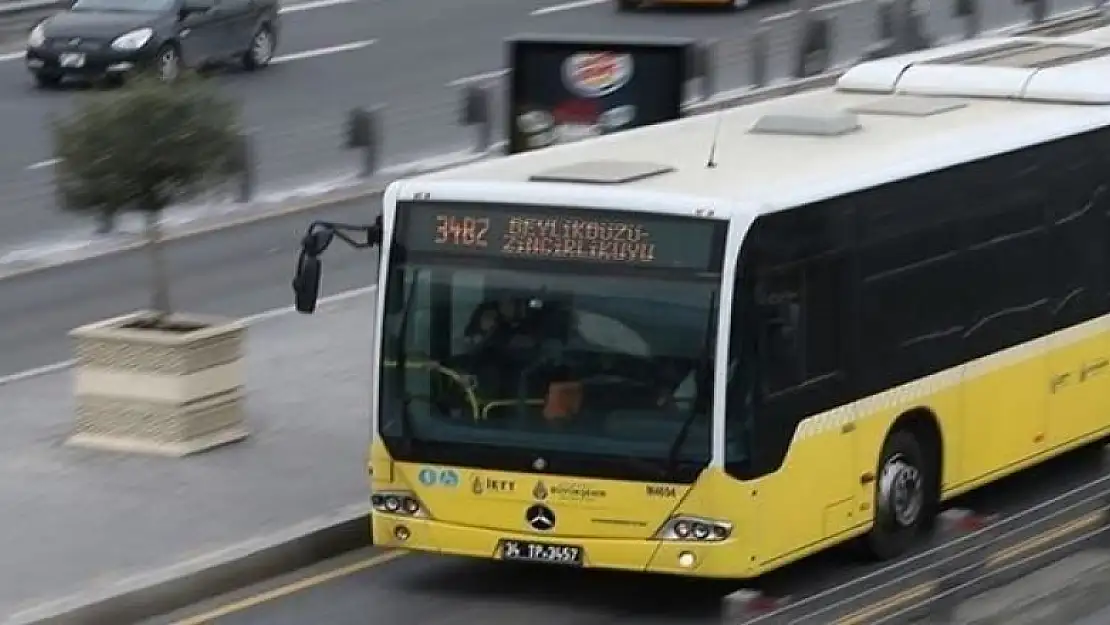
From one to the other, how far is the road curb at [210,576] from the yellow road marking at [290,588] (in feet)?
0.53

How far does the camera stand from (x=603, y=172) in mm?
13156

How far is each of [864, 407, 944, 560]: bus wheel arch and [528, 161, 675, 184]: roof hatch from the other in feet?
6.51

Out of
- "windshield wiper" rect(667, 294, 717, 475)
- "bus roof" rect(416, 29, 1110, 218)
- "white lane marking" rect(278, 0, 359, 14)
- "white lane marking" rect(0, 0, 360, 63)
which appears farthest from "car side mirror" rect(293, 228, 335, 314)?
"white lane marking" rect(278, 0, 359, 14)

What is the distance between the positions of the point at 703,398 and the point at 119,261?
13424 millimetres

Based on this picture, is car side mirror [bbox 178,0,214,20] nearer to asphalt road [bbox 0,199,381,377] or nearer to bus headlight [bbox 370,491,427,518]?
asphalt road [bbox 0,199,381,377]

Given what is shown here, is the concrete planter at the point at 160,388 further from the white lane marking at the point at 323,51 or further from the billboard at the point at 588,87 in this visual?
the white lane marking at the point at 323,51

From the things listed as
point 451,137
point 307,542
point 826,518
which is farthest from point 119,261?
point 826,518

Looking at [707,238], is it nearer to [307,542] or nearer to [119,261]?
[307,542]

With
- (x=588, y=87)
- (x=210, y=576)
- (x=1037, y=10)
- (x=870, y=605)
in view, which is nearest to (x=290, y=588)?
(x=210, y=576)

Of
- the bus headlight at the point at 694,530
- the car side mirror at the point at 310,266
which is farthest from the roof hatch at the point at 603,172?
the bus headlight at the point at 694,530

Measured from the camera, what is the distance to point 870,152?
45.7 ft

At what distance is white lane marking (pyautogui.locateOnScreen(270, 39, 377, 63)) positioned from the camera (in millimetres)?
38906

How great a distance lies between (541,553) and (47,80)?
81.1 feet

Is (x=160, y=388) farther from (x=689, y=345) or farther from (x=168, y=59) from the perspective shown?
(x=168, y=59)
